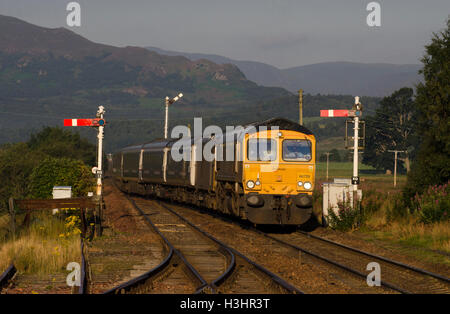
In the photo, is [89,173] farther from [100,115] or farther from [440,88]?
[440,88]

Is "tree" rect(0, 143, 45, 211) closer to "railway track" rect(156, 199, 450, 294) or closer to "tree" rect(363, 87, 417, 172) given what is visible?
"railway track" rect(156, 199, 450, 294)

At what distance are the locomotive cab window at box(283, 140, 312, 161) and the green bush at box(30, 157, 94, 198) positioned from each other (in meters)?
9.89

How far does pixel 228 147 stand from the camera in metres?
22.5

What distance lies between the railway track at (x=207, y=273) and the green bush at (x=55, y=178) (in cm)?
850

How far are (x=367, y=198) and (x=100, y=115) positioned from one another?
10216mm

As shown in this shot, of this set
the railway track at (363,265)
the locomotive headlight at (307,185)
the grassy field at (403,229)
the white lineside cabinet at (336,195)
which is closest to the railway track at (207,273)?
the railway track at (363,265)

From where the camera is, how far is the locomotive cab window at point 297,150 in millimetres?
20578

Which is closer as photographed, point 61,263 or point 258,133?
point 61,263

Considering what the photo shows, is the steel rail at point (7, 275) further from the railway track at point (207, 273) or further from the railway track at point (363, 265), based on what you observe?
the railway track at point (363, 265)

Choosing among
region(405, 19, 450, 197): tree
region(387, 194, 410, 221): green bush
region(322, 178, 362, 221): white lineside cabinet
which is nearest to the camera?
region(322, 178, 362, 221): white lineside cabinet

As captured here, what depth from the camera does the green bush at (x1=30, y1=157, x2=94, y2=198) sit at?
83.7ft

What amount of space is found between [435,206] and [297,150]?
4.72 metres

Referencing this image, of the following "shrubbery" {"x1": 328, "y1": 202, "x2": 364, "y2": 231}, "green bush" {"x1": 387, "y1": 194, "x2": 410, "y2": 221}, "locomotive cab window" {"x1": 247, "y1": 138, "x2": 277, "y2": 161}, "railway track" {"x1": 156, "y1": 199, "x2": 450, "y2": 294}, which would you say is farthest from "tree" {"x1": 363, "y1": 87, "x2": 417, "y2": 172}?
"railway track" {"x1": 156, "y1": 199, "x2": 450, "y2": 294}
